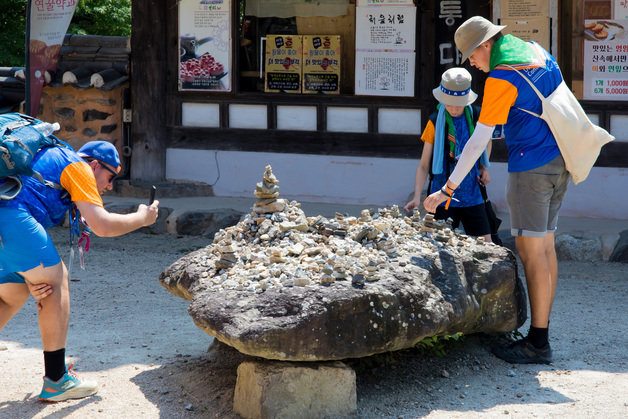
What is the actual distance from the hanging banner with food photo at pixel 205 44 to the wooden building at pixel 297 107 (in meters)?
0.01

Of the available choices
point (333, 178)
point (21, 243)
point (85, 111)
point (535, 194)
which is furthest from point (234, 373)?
point (85, 111)

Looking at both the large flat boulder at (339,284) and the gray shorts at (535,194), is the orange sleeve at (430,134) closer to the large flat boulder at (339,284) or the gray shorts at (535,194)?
the large flat boulder at (339,284)

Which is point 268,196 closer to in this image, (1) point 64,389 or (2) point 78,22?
(1) point 64,389

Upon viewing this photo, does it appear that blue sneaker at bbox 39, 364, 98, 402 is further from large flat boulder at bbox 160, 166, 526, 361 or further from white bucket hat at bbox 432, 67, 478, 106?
white bucket hat at bbox 432, 67, 478, 106

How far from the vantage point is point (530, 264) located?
4.29 meters

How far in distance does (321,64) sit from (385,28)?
85cm

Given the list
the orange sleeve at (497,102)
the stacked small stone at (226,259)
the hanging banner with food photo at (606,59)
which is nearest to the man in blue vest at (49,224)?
the stacked small stone at (226,259)

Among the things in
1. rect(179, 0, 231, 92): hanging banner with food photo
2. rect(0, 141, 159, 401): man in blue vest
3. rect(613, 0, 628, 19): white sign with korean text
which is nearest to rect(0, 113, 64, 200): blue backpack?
rect(0, 141, 159, 401): man in blue vest

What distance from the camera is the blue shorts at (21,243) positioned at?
355 cm

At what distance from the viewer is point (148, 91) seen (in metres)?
9.05

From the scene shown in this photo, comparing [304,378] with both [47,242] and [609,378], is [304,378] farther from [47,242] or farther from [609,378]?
[609,378]

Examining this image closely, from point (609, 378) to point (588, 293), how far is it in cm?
220

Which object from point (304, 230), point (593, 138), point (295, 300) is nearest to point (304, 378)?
point (295, 300)

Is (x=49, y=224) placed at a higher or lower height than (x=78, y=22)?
lower
